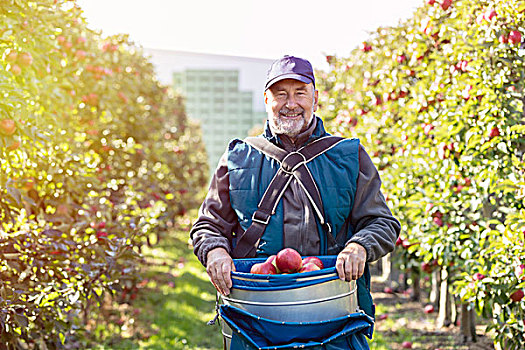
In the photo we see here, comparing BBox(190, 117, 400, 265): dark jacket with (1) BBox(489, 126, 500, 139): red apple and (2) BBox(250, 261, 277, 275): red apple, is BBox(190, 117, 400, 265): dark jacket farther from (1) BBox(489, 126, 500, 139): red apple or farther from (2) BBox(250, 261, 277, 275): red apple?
(1) BBox(489, 126, 500, 139): red apple

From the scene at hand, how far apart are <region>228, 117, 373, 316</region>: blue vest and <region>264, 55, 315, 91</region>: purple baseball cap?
22cm

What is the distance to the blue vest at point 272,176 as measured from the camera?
224 cm

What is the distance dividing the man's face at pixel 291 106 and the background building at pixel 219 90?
34.5 m

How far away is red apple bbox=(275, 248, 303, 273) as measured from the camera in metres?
1.97

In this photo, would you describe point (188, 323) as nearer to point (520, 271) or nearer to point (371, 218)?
point (520, 271)

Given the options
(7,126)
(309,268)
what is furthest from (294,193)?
(7,126)

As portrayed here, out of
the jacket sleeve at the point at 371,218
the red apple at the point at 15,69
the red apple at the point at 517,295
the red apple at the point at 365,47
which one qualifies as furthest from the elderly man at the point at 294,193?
the red apple at the point at 365,47

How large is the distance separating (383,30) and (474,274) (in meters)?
3.34

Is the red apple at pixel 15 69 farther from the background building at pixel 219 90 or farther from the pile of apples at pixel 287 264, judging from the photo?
the background building at pixel 219 90

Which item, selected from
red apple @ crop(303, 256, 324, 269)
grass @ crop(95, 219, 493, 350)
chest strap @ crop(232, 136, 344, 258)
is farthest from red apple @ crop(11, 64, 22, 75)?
grass @ crop(95, 219, 493, 350)

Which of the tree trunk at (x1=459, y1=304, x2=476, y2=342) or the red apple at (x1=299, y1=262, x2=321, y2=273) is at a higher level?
the red apple at (x1=299, y1=262, x2=321, y2=273)

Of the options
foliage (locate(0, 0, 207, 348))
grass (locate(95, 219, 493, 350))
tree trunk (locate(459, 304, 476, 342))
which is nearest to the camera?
foliage (locate(0, 0, 207, 348))

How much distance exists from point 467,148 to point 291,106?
7.33ft

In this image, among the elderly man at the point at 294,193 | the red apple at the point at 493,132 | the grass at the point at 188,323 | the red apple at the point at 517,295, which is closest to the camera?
the elderly man at the point at 294,193
